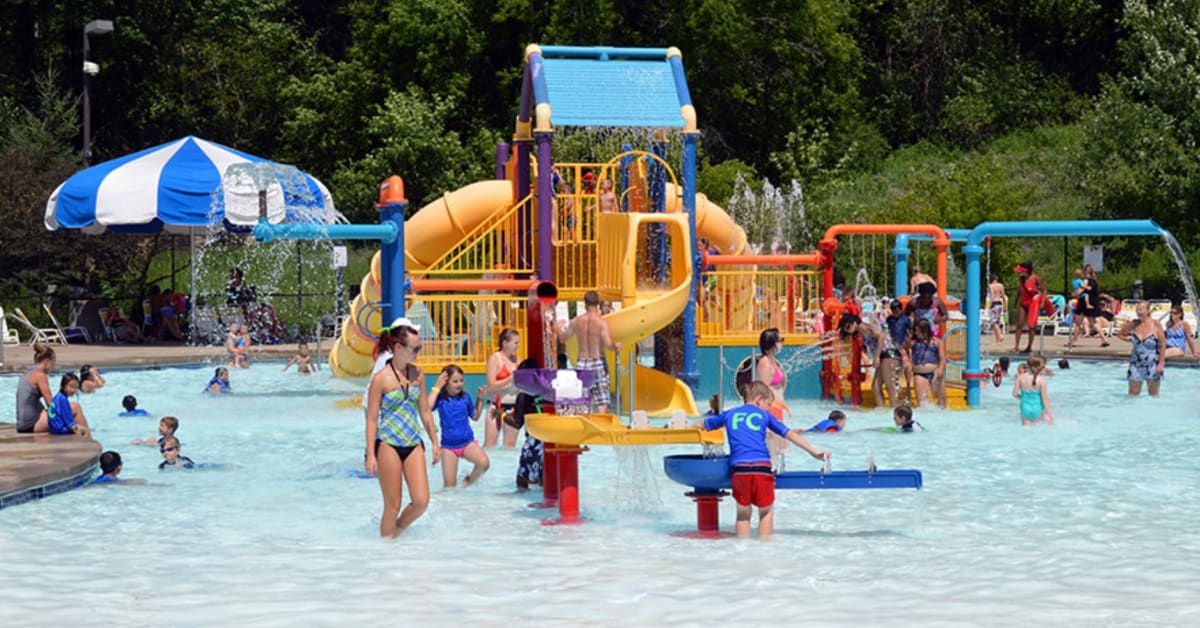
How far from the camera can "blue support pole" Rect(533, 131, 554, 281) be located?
57.6ft

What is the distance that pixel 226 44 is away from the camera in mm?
46094

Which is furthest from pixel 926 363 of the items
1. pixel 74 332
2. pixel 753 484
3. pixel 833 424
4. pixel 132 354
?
pixel 74 332

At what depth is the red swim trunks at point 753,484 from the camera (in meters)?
9.97

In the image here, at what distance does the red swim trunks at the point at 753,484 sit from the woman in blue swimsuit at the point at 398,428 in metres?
1.92

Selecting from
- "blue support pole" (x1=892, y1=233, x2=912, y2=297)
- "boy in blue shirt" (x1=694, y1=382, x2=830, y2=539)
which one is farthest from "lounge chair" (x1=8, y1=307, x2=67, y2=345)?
"boy in blue shirt" (x1=694, y1=382, x2=830, y2=539)

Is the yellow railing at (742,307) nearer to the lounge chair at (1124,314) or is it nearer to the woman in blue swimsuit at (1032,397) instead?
the woman in blue swimsuit at (1032,397)

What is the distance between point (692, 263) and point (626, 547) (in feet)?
26.7

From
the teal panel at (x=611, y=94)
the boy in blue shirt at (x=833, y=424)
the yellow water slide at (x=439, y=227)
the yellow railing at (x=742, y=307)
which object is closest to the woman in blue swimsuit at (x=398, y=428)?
the boy in blue shirt at (x=833, y=424)

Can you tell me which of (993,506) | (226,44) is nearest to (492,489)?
(993,506)

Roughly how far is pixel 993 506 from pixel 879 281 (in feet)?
64.3

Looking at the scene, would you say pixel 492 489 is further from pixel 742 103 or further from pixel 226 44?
pixel 226 44

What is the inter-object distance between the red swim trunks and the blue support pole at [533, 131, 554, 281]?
25.6ft

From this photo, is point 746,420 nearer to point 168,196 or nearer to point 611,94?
point 611,94

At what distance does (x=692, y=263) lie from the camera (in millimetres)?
18000
